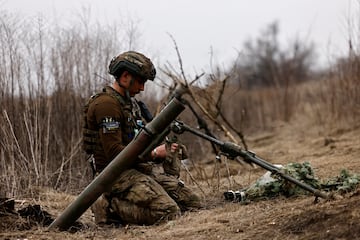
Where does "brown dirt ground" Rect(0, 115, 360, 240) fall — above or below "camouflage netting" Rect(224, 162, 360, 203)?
below

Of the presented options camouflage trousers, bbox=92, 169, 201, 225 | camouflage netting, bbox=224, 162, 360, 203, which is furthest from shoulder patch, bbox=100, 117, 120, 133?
camouflage netting, bbox=224, 162, 360, 203

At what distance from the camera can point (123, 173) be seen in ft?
14.6

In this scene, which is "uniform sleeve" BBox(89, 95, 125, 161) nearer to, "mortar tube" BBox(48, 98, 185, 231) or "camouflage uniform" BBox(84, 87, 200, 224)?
"camouflage uniform" BBox(84, 87, 200, 224)

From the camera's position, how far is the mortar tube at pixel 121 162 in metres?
3.62

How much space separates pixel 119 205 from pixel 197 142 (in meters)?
5.42

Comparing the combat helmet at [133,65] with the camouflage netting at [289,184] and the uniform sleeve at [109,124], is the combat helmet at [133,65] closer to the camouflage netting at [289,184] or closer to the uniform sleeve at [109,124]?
the uniform sleeve at [109,124]

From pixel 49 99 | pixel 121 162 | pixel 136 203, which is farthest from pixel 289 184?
pixel 49 99

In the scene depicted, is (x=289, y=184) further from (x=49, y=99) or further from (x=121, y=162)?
(x=49, y=99)

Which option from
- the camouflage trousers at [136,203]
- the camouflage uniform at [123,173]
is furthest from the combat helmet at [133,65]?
the camouflage trousers at [136,203]

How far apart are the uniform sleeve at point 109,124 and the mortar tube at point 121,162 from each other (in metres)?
0.46

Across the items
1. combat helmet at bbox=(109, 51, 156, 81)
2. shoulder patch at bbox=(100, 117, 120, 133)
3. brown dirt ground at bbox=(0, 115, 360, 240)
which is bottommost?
brown dirt ground at bbox=(0, 115, 360, 240)

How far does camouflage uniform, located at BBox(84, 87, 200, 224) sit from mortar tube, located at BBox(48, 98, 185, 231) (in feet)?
1.50

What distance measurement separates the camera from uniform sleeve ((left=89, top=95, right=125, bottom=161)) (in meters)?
4.32

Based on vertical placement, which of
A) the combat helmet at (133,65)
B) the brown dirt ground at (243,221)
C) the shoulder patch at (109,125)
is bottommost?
the brown dirt ground at (243,221)
